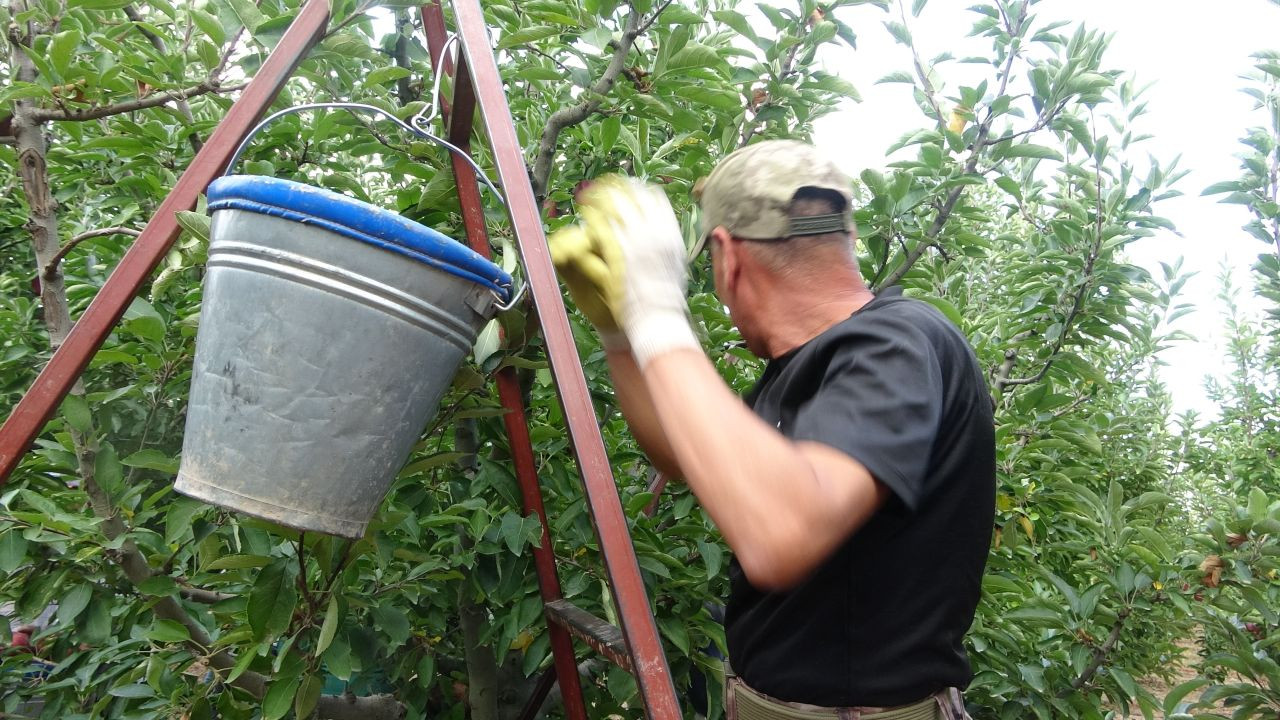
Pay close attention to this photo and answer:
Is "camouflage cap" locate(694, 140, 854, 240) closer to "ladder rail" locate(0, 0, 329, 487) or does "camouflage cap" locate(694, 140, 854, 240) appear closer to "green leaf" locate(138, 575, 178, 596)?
"ladder rail" locate(0, 0, 329, 487)

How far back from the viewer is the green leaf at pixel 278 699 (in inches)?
62.5

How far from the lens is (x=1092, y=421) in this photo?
3195mm

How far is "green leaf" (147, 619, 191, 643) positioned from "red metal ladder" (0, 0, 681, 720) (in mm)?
493

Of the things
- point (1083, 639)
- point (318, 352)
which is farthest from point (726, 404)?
point (1083, 639)

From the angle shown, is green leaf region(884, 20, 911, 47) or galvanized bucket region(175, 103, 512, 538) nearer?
galvanized bucket region(175, 103, 512, 538)

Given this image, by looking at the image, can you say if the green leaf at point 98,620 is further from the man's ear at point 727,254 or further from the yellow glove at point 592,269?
the man's ear at point 727,254

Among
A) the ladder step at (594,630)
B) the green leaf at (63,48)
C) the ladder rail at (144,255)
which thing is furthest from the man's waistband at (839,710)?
the green leaf at (63,48)

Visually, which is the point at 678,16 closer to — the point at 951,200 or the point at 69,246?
the point at 951,200

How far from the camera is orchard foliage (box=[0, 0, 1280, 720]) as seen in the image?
1.69m

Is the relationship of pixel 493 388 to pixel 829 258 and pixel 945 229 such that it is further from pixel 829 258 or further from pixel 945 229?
pixel 945 229

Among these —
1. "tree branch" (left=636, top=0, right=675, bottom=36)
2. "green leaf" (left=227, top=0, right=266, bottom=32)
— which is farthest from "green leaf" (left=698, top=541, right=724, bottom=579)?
"green leaf" (left=227, top=0, right=266, bottom=32)

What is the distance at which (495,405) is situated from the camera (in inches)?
75.4

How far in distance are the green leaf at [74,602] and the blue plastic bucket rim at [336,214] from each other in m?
0.99

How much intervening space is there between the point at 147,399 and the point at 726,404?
1.62 m
